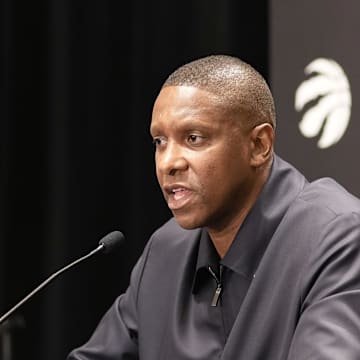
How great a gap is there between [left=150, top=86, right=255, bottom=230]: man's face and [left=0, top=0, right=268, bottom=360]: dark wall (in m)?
1.40

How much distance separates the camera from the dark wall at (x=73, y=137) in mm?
3385

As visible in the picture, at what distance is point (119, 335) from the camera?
2234mm

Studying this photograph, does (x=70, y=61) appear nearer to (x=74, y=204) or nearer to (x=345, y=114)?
(x=74, y=204)

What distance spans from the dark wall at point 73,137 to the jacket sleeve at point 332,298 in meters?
1.60

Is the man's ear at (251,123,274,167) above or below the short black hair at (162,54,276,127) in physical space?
below

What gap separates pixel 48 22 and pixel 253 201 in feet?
5.13

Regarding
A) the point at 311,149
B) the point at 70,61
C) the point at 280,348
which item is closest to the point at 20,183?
the point at 70,61

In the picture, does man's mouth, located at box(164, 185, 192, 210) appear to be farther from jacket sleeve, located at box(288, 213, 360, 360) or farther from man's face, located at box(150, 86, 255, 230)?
jacket sleeve, located at box(288, 213, 360, 360)

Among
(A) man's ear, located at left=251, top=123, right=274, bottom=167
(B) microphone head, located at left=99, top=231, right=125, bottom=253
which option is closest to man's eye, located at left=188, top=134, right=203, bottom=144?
(A) man's ear, located at left=251, top=123, right=274, bottom=167

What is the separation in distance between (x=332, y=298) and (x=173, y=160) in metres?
0.42

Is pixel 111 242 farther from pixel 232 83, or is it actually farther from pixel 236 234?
pixel 232 83

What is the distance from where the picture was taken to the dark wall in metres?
3.38

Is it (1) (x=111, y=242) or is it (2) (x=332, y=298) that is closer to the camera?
(2) (x=332, y=298)

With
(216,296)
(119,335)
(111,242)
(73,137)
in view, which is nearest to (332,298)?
(216,296)
